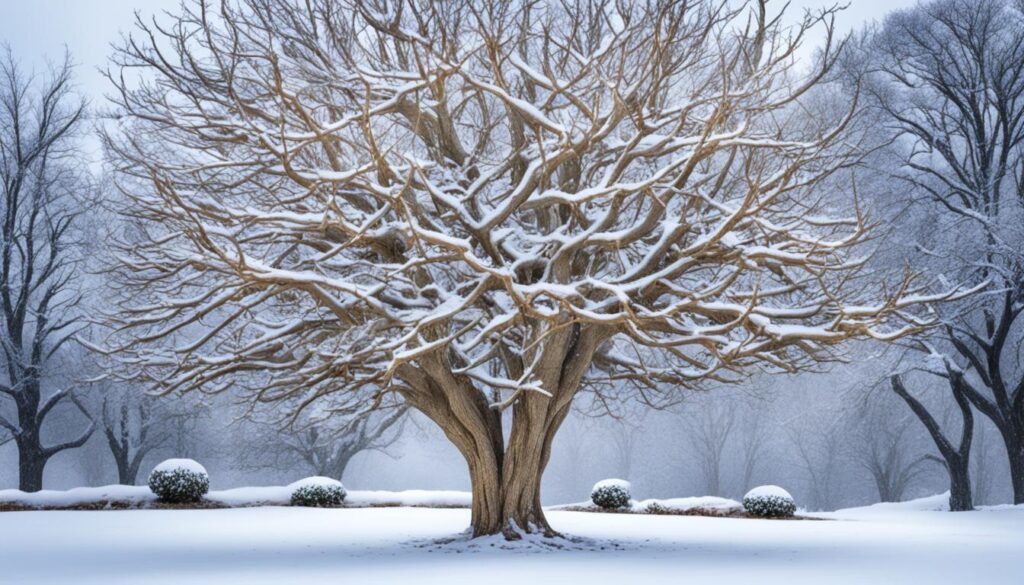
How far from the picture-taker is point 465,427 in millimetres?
13422

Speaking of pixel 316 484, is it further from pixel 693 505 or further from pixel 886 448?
pixel 886 448

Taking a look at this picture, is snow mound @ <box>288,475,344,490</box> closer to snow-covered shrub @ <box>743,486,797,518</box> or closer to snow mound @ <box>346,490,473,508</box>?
snow mound @ <box>346,490,473,508</box>

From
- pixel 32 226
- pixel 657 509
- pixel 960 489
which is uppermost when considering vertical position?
pixel 32 226

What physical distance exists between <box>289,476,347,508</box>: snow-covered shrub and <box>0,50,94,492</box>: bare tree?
7.02 metres

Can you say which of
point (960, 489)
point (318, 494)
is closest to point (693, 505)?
point (960, 489)

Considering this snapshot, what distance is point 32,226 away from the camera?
80.6 ft

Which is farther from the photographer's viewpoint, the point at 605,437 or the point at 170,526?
the point at 605,437

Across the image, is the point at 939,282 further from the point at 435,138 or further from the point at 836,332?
the point at 435,138

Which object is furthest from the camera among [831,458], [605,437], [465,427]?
[605,437]

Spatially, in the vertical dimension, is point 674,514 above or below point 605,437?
below

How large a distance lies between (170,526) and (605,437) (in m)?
33.3

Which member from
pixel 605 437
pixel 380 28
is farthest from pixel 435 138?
pixel 605 437

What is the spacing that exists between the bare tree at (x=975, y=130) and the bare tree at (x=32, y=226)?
21890 millimetres

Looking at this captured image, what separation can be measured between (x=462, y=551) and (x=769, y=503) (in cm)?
1110
